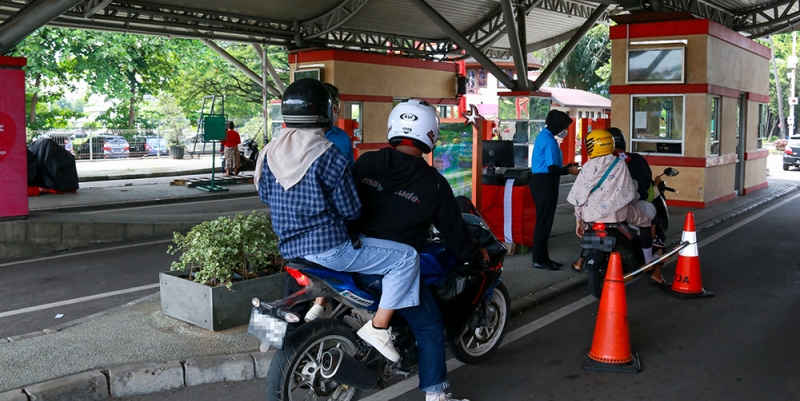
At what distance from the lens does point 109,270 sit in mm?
9398

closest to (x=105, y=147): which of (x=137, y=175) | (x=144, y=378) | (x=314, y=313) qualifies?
(x=137, y=175)

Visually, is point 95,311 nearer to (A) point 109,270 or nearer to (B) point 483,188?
(A) point 109,270

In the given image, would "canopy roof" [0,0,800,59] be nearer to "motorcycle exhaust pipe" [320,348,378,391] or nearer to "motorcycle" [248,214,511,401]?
"motorcycle" [248,214,511,401]

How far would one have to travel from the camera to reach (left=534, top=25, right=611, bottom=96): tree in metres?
51.6

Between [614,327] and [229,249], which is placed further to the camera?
[229,249]

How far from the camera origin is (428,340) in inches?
175

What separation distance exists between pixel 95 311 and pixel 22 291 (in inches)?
60.5

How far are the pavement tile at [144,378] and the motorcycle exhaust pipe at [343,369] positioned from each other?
154 centimetres

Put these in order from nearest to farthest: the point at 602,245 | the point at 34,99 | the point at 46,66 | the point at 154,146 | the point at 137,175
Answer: the point at 602,245
the point at 137,175
the point at 46,66
the point at 34,99
the point at 154,146

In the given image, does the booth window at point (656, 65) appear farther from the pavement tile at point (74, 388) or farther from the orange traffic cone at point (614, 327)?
the pavement tile at point (74, 388)

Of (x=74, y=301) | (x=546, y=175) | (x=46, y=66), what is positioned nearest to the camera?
(x=74, y=301)

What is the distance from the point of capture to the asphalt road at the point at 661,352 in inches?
198

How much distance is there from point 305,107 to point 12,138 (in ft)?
27.3

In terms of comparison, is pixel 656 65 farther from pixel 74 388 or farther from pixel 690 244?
pixel 74 388
